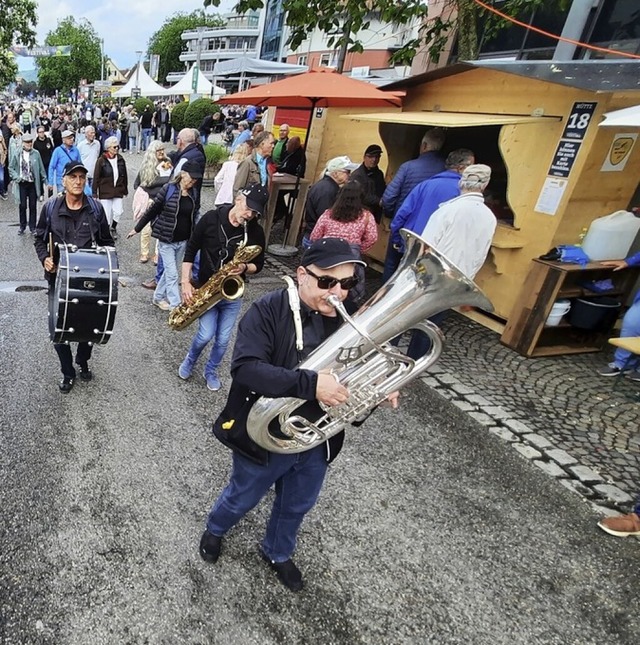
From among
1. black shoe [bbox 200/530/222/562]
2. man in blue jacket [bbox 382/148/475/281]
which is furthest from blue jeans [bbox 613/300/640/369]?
black shoe [bbox 200/530/222/562]

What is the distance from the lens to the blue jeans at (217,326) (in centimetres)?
413

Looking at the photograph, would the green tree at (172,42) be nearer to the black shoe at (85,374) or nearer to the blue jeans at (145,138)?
the blue jeans at (145,138)

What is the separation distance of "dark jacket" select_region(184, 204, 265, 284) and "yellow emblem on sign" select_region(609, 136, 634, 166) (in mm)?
4078

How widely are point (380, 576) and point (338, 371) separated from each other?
1.51m

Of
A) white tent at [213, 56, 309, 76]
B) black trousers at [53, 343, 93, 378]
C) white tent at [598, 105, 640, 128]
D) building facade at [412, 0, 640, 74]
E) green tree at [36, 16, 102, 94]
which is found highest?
building facade at [412, 0, 640, 74]

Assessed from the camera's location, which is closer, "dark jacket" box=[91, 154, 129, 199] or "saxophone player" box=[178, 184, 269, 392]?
"saxophone player" box=[178, 184, 269, 392]

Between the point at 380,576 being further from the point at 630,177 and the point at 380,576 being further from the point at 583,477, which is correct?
the point at 630,177

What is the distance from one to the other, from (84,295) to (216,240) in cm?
114

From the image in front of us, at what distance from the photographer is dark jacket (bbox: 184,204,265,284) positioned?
Result: 3912 millimetres

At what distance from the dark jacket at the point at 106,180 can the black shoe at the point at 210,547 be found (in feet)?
20.6

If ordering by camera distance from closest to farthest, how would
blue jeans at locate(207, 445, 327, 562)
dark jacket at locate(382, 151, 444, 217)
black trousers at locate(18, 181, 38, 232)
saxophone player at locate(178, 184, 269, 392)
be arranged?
blue jeans at locate(207, 445, 327, 562) → saxophone player at locate(178, 184, 269, 392) → dark jacket at locate(382, 151, 444, 217) → black trousers at locate(18, 181, 38, 232)

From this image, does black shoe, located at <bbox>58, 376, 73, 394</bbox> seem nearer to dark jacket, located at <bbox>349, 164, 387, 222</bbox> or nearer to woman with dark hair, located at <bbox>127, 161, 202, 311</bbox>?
woman with dark hair, located at <bbox>127, 161, 202, 311</bbox>

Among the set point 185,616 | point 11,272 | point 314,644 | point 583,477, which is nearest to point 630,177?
point 583,477

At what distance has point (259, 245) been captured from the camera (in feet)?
13.1
